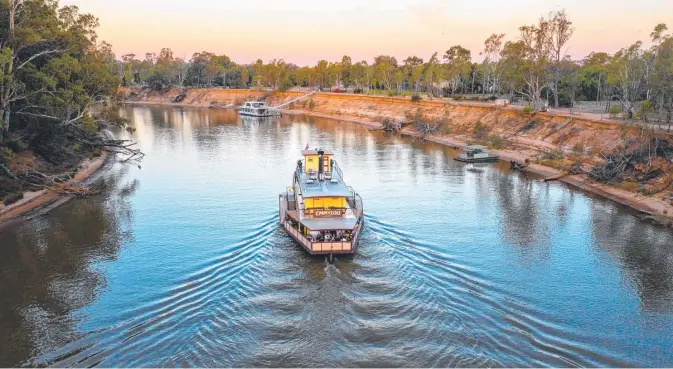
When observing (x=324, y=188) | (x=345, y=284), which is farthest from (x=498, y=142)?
(x=345, y=284)

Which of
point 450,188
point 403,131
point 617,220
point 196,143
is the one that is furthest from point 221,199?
point 403,131

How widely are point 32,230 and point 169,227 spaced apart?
1256 centimetres

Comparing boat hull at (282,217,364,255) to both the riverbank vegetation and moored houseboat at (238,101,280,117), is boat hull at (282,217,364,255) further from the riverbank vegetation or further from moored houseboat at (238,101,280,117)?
moored houseboat at (238,101,280,117)

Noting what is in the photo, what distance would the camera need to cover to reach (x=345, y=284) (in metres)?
33.7

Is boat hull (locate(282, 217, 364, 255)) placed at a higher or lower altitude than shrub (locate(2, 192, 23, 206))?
lower

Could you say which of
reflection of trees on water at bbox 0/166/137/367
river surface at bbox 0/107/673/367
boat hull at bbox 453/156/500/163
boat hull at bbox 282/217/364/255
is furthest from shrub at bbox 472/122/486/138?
reflection of trees on water at bbox 0/166/137/367

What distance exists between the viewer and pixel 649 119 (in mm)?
70188

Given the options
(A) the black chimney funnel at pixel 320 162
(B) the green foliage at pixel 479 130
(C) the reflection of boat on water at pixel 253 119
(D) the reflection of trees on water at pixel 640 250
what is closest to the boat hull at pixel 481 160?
(B) the green foliage at pixel 479 130

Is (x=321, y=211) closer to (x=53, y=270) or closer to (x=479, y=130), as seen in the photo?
(x=53, y=270)

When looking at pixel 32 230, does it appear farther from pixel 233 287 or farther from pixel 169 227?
pixel 233 287

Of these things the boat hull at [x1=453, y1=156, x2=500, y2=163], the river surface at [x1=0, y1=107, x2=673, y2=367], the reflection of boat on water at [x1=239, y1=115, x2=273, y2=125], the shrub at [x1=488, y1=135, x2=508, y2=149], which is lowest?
the river surface at [x1=0, y1=107, x2=673, y2=367]

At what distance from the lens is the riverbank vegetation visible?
54281 millimetres

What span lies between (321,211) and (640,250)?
87.3 ft

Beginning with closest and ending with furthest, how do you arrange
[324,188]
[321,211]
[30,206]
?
[321,211] < [324,188] < [30,206]
